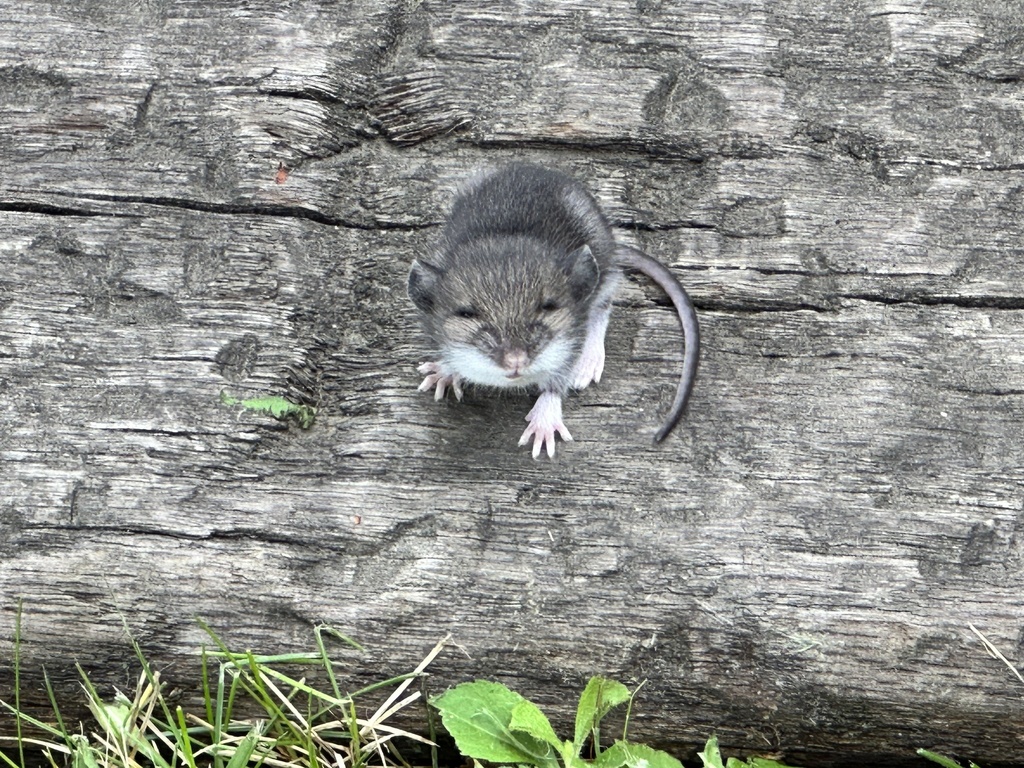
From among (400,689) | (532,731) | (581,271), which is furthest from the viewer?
(581,271)

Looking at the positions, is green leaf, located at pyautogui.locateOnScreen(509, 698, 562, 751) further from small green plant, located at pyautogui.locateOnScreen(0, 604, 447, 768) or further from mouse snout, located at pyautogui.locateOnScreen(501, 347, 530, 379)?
mouse snout, located at pyautogui.locateOnScreen(501, 347, 530, 379)

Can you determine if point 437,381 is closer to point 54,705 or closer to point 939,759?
point 54,705

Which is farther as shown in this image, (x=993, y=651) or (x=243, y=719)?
(x=243, y=719)

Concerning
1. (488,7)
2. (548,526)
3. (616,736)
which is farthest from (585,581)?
(488,7)

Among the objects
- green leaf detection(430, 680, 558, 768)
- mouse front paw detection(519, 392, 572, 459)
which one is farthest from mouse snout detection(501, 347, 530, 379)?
green leaf detection(430, 680, 558, 768)

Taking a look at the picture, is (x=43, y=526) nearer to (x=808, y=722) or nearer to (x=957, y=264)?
(x=808, y=722)

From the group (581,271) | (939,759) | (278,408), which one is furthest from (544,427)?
(939,759)
